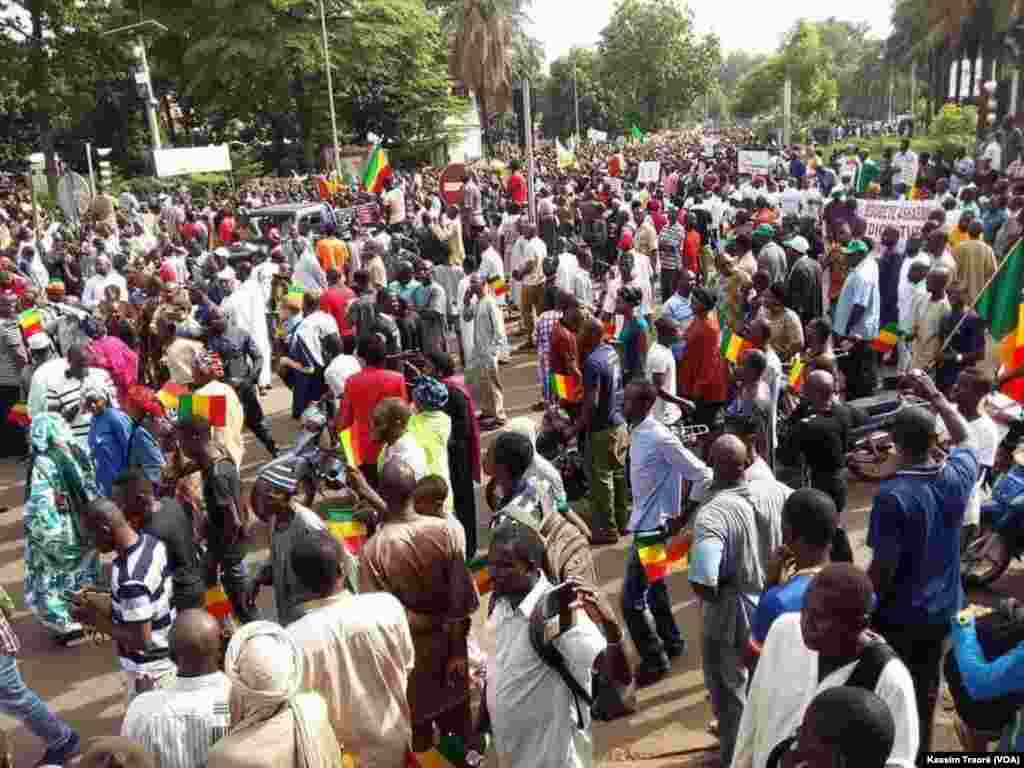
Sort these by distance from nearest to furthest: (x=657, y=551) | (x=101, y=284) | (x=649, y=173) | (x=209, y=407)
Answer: (x=657, y=551) < (x=209, y=407) < (x=101, y=284) < (x=649, y=173)

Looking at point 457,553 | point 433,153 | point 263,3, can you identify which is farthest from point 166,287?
point 433,153

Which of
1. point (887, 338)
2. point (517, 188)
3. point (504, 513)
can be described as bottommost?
point (887, 338)

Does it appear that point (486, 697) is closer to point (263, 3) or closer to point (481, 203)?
point (481, 203)

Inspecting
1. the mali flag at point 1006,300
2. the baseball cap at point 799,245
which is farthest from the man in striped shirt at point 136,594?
the baseball cap at point 799,245

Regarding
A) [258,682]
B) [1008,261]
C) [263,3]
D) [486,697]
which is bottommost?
[486,697]

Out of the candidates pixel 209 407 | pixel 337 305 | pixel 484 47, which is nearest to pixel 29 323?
pixel 337 305

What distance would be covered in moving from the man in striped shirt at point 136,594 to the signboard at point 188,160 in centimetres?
2198

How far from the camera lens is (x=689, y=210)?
1480cm

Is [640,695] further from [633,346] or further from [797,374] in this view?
[633,346]

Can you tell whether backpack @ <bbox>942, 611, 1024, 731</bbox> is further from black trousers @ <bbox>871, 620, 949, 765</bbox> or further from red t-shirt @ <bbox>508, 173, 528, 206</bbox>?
red t-shirt @ <bbox>508, 173, 528, 206</bbox>

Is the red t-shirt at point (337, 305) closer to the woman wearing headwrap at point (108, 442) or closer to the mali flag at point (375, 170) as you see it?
the woman wearing headwrap at point (108, 442)

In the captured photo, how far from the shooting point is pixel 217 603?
539cm

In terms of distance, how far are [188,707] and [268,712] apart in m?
0.43

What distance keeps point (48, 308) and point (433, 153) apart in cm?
3218
